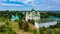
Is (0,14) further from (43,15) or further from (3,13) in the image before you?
(43,15)

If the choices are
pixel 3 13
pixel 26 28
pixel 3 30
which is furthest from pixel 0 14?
pixel 26 28

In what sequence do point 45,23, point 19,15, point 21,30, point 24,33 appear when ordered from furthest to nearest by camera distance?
point 19,15 < point 45,23 < point 21,30 < point 24,33

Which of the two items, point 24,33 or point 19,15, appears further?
point 19,15

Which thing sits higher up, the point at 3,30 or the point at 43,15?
the point at 43,15

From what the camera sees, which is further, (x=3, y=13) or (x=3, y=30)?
(x=3, y=13)

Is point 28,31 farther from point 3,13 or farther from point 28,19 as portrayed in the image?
point 3,13

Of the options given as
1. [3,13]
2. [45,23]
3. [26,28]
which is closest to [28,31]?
[26,28]

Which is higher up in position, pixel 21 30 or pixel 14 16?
pixel 14 16

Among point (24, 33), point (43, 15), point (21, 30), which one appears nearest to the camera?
point (24, 33)

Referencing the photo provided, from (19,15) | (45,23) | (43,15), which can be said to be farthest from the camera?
(19,15)
